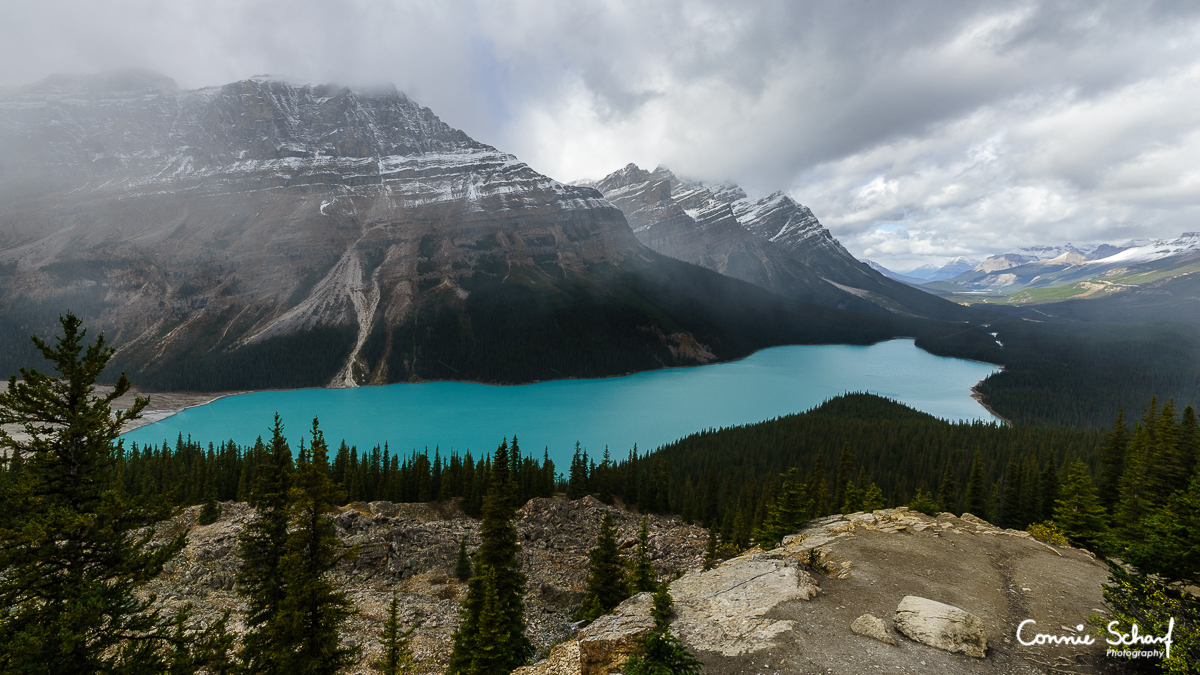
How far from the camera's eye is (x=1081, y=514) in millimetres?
25875

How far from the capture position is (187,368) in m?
140

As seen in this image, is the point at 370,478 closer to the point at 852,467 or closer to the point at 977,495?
the point at 852,467

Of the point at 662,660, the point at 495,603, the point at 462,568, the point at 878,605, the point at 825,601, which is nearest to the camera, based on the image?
the point at 662,660

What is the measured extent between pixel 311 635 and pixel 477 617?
23.2ft

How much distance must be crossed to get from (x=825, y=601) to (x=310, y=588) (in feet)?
52.3

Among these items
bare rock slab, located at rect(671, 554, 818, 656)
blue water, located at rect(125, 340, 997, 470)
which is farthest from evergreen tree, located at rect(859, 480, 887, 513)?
blue water, located at rect(125, 340, 997, 470)

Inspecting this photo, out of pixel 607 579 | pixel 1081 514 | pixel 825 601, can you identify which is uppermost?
pixel 825 601

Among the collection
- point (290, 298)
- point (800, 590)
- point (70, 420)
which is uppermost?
point (290, 298)

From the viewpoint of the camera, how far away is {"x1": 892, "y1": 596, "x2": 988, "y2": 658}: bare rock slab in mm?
11957

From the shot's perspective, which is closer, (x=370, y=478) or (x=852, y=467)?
(x=370, y=478)

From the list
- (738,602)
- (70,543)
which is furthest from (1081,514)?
(70,543)

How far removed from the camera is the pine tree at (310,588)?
1402 cm

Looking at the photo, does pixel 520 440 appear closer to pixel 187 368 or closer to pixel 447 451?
pixel 447 451

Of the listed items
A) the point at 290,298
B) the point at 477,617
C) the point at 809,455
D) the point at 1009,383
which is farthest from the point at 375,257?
the point at 1009,383
